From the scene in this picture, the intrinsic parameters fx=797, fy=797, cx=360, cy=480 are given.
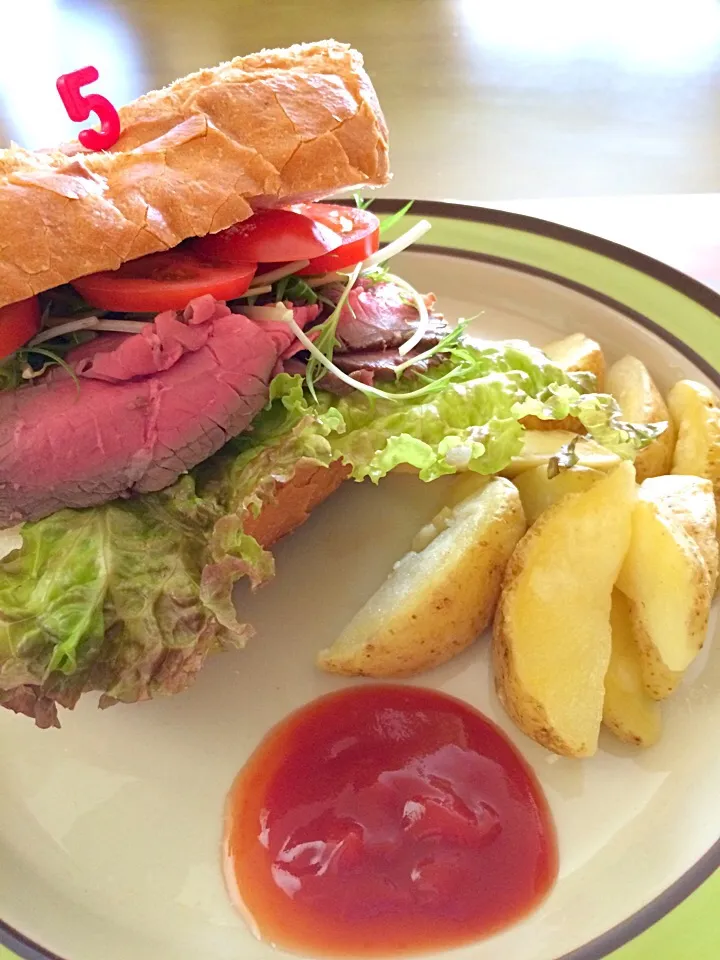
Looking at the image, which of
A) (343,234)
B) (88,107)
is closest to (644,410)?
(343,234)

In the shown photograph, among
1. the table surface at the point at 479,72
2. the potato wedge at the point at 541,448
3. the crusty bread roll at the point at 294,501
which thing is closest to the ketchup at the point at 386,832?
the crusty bread roll at the point at 294,501

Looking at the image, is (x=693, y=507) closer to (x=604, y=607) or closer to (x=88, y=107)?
(x=604, y=607)

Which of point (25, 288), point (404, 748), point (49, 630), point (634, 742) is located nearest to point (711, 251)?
point (634, 742)

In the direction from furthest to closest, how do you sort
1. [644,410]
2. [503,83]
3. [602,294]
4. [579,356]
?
[503,83] < [602,294] < [579,356] < [644,410]

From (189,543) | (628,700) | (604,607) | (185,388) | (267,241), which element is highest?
(267,241)

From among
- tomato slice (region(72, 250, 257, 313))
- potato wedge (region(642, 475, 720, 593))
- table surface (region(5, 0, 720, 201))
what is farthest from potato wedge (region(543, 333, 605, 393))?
table surface (region(5, 0, 720, 201))

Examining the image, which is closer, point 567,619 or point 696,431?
point 567,619

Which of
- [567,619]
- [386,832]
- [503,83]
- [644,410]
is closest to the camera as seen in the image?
[386,832]
